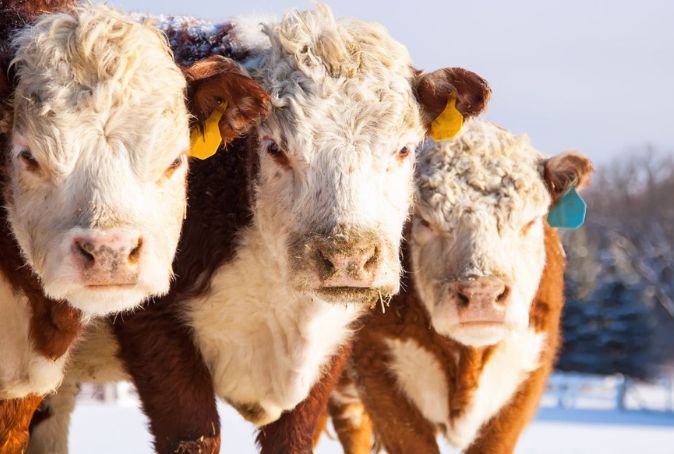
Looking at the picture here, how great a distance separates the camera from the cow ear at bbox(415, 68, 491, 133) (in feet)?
19.6

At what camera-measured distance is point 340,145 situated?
5.48 metres

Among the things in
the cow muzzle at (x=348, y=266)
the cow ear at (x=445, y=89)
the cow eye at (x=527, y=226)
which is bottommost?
the cow eye at (x=527, y=226)

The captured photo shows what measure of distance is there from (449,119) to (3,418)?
2726 millimetres

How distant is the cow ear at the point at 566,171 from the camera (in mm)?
7289

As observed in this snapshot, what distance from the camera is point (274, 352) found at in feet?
20.8

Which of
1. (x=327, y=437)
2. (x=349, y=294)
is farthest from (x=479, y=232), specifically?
(x=327, y=437)

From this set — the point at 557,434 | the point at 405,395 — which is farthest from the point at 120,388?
the point at 405,395

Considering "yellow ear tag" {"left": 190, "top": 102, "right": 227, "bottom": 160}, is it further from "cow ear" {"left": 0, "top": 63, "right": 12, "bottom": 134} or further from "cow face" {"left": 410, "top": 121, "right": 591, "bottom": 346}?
"cow face" {"left": 410, "top": 121, "right": 591, "bottom": 346}

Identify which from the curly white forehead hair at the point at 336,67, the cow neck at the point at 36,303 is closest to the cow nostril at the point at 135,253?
the cow neck at the point at 36,303

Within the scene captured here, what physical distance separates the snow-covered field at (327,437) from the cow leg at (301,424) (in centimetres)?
371

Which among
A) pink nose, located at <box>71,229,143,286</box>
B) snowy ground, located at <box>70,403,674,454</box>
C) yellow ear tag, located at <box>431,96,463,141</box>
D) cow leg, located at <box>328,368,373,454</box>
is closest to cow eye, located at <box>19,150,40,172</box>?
pink nose, located at <box>71,229,143,286</box>

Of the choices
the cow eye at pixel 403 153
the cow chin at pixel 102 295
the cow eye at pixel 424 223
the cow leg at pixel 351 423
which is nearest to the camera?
the cow chin at pixel 102 295

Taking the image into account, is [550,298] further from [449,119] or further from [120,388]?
[120,388]

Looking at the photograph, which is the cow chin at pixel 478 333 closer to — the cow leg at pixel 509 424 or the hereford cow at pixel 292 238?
the hereford cow at pixel 292 238
